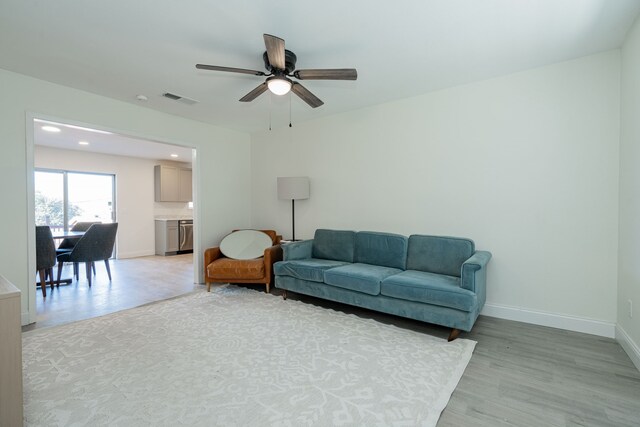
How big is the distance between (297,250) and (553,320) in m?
2.79

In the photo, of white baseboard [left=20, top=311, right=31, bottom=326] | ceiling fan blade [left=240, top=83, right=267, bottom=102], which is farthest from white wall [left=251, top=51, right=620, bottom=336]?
white baseboard [left=20, top=311, right=31, bottom=326]

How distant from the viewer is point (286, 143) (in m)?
4.84

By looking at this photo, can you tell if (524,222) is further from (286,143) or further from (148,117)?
(148,117)

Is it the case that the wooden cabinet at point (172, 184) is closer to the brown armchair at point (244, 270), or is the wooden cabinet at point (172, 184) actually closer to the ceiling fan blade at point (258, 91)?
the brown armchair at point (244, 270)

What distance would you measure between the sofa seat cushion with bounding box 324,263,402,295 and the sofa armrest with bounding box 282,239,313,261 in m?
0.71

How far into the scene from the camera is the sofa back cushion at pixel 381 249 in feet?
11.2

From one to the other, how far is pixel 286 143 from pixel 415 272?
2923 mm

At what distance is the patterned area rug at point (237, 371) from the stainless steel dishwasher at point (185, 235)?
15.5 feet

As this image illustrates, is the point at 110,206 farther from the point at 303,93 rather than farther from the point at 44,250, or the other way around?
the point at 303,93

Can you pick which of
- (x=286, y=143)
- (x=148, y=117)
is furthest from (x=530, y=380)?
(x=148, y=117)

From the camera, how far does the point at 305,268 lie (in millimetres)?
3436

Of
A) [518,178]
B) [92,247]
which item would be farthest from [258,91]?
[92,247]

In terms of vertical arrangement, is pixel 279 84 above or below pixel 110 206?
above

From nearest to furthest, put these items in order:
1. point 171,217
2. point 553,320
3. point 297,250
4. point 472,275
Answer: point 472,275
point 553,320
point 297,250
point 171,217
